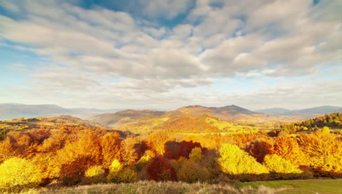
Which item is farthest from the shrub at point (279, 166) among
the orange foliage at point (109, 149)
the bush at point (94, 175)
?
the orange foliage at point (109, 149)

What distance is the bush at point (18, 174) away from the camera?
54.1 meters

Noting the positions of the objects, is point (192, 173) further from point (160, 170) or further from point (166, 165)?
point (166, 165)

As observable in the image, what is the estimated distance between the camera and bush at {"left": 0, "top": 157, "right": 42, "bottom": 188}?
178 feet

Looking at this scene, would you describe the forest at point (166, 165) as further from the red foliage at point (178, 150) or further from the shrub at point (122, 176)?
the red foliage at point (178, 150)

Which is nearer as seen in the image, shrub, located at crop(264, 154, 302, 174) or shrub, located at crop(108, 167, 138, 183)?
shrub, located at crop(264, 154, 302, 174)

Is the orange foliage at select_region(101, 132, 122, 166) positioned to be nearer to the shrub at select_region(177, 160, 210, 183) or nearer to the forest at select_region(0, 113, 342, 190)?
the forest at select_region(0, 113, 342, 190)

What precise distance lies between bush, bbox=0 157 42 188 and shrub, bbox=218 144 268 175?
4100 centimetres

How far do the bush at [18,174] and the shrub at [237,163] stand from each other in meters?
41.0

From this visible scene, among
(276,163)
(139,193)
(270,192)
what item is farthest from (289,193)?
(276,163)

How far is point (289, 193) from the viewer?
17.6 m

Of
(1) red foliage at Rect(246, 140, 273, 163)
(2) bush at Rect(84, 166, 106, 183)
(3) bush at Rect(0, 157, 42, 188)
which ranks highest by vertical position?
(1) red foliage at Rect(246, 140, 273, 163)

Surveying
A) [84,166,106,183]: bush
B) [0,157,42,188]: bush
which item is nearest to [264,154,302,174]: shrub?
[84,166,106,183]: bush

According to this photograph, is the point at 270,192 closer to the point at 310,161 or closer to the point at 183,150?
the point at 310,161

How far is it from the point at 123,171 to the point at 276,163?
3589cm
